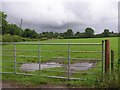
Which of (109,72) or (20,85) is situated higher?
(109,72)

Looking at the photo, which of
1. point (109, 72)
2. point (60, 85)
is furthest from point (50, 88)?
point (109, 72)

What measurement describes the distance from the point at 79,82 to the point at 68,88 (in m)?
0.41

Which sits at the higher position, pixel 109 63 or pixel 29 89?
pixel 109 63

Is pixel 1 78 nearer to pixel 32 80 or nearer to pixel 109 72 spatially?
pixel 32 80

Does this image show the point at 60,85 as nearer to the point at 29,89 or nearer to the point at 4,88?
the point at 29,89

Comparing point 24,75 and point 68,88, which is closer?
point 68,88

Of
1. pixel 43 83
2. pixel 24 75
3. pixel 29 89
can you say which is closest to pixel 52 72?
pixel 24 75

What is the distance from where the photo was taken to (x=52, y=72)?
302 inches

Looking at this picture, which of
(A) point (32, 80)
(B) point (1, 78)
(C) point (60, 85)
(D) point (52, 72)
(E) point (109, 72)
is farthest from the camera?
(D) point (52, 72)

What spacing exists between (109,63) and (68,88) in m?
1.17

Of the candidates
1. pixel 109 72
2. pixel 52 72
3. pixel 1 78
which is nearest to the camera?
pixel 109 72

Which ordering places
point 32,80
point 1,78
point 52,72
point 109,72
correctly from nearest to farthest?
point 109,72 < point 32,80 < point 1,78 < point 52,72

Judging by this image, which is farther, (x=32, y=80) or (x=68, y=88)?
(x=32, y=80)

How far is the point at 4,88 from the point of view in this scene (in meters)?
5.64
